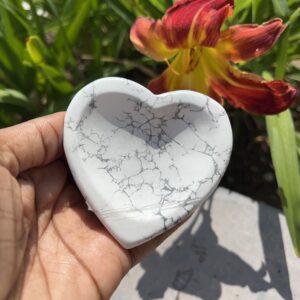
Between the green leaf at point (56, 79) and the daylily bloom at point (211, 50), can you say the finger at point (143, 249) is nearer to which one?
the daylily bloom at point (211, 50)

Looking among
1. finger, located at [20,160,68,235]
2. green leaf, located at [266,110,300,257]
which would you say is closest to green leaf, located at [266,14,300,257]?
green leaf, located at [266,110,300,257]

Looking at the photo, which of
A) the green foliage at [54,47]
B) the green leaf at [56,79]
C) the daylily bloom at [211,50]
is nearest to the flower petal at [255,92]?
the daylily bloom at [211,50]

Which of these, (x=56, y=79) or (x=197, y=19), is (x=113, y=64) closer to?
(x=56, y=79)

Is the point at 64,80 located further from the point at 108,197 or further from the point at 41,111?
the point at 108,197

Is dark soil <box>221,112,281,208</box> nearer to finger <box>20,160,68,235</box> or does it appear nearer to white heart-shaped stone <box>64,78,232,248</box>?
white heart-shaped stone <box>64,78,232,248</box>

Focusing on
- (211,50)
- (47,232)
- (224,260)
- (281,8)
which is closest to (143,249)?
(47,232)
